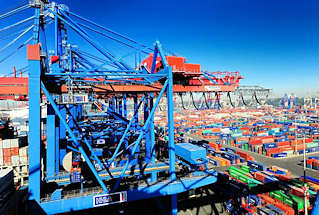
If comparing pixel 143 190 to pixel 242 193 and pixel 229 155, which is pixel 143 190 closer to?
pixel 242 193

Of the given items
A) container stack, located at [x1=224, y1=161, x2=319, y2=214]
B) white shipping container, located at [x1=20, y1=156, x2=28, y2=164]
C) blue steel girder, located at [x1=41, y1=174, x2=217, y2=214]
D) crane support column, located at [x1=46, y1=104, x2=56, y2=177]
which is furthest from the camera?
white shipping container, located at [x1=20, y1=156, x2=28, y2=164]

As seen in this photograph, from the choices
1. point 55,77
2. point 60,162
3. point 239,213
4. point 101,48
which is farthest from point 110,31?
point 239,213

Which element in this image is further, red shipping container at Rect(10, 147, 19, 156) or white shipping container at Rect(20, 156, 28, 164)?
white shipping container at Rect(20, 156, 28, 164)

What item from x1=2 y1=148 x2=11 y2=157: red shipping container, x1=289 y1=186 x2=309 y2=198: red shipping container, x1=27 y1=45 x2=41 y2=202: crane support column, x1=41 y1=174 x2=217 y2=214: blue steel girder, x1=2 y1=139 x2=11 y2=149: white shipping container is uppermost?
x1=27 y1=45 x2=41 y2=202: crane support column

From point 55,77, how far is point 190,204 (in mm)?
19470

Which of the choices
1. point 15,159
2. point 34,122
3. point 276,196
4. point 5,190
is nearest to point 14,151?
point 15,159

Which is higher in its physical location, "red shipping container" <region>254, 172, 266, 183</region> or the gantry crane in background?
the gantry crane in background

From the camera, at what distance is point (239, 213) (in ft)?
66.6

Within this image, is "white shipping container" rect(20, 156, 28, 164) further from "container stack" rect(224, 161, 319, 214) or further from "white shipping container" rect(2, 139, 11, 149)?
"container stack" rect(224, 161, 319, 214)

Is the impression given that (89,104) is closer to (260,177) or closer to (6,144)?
(6,144)

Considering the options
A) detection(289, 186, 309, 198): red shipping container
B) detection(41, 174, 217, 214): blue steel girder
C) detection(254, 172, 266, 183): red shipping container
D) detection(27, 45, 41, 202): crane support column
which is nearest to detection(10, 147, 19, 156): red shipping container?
detection(27, 45, 41, 202): crane support column

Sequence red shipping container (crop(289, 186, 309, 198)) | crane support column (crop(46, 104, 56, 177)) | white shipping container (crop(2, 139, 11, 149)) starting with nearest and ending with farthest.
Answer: crane support column (crop(46, 104, 56, 177)) < white shipping container (crop(2, 139, 11, 149)) < red shipping container (crop(289, 186, 309, 198))

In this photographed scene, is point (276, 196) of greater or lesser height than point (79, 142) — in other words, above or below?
below

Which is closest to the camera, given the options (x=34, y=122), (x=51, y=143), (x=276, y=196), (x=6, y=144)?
(x=34, y=122)
